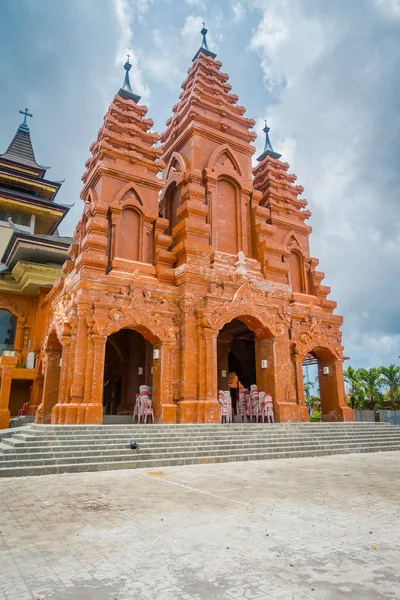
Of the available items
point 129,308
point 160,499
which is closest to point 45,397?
point 129,308

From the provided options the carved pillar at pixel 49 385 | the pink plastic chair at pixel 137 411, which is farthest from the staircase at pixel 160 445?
the carved pillar at pixel 49 385

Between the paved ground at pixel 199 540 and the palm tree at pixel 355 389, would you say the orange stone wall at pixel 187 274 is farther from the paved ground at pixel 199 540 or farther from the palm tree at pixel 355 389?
the palm tree at pixel 355 389

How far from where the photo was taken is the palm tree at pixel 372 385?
34.5 metres

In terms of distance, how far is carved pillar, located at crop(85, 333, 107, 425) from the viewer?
12.0 metres

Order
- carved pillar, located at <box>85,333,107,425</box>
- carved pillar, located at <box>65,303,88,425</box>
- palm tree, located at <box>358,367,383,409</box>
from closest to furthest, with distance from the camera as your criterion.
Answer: carved pillar, located at <box>65,303,88,425</box>
carved pillar, located at <box>85,333,107,425</box>
palm tree, located at <box>358,367,383,409</box>

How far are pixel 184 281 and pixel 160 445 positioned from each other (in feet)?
20.2

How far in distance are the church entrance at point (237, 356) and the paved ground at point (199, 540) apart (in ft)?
40.9

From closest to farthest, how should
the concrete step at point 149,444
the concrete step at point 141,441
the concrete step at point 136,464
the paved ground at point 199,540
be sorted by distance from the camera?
1. the paved ground at point 199,540
2. the concrete step at point 136,464
3. the concrete step at point 149,444
4. the concrete step at point 141,441

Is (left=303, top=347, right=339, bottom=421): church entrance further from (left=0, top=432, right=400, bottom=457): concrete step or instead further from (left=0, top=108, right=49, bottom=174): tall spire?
(left=0, top=108, right=49, bottom=174): tall spire

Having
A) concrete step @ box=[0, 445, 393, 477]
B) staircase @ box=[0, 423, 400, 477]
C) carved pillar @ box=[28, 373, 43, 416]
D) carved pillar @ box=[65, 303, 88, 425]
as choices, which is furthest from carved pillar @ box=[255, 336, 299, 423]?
carved pillar @ box=[28, 373, 43, 416]

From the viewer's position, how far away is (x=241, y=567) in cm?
312

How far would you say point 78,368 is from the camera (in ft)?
40.5

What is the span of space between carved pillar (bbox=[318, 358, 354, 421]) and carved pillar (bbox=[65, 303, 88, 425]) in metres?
10.9

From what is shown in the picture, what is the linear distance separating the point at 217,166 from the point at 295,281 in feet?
21.4
